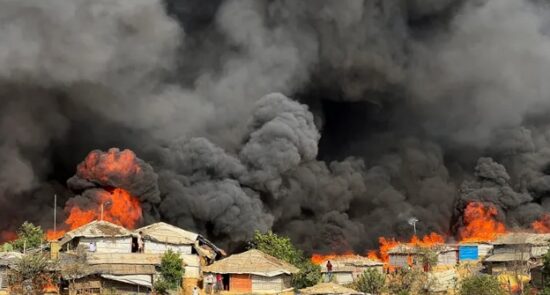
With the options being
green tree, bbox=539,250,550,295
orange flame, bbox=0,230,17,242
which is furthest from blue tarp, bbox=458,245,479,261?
orange flame, bbox=0,230,17,242

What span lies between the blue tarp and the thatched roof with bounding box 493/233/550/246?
3.27 meters

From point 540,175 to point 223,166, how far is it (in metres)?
29.8

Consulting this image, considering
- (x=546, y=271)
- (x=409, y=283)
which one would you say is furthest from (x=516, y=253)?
(x=409, y=283)

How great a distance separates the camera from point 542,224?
280 ft

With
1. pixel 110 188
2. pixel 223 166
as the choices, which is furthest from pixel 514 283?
pixel 110 188

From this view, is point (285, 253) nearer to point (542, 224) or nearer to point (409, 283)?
point (409, 283)

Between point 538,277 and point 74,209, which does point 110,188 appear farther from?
point 538,277

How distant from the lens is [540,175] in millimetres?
89938

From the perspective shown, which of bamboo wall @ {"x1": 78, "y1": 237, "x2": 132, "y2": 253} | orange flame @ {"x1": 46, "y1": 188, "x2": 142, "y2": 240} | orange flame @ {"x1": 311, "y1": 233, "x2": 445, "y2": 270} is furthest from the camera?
orange flame @ {"x1": 311, "y1": 233, "x2": 445, "y2": 270}

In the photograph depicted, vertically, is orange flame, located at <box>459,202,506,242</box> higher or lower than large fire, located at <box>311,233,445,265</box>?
higher

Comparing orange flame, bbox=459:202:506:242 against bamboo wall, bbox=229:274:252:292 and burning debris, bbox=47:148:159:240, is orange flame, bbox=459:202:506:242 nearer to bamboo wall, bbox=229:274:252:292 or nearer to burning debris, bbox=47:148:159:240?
bamboo wall, bbox=229:274:252:292

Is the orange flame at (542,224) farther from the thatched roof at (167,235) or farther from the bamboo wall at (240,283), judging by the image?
the bamboo wall at (240,283)

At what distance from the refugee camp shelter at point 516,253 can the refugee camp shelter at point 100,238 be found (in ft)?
82.1

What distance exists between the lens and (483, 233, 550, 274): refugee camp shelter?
6888 centimetres
